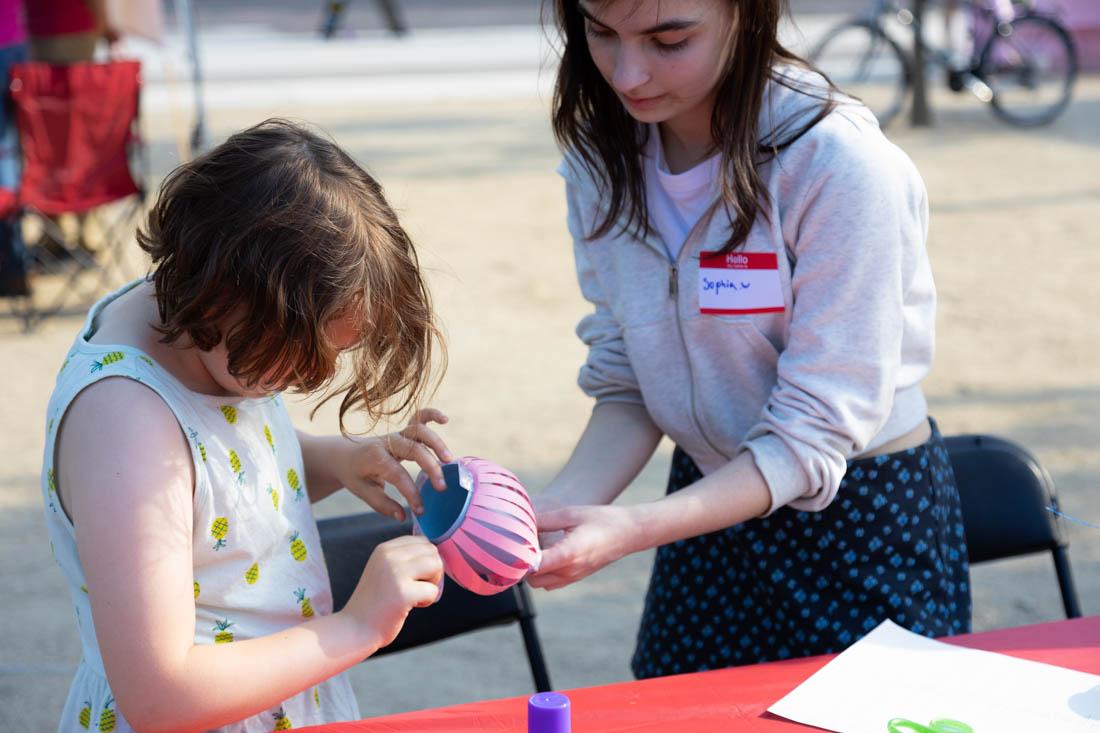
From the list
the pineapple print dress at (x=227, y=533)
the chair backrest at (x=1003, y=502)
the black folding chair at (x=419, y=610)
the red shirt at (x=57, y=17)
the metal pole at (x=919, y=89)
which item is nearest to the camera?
the pineapple print dress at (x=227, y=533)

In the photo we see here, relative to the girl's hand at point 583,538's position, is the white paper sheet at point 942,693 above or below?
below

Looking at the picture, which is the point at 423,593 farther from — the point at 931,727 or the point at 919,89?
the point at 919,89

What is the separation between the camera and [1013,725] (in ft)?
4.47

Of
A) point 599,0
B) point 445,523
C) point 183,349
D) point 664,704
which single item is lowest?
point 664,704

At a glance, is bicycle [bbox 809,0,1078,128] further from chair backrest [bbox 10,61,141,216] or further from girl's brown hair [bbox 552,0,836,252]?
girl's brown hair [bbox 552,0,836,252]

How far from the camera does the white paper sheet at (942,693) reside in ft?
4.51

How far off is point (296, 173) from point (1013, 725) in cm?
97

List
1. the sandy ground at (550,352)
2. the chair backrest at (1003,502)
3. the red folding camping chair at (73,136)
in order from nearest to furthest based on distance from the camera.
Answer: the chair backrest at (1003,502) → the sandy ground at (550,352) → the red folding camping chair at (73,136)

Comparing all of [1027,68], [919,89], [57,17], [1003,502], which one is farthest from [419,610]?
[1027,68]

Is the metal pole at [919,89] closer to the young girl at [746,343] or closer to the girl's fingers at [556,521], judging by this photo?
the young girl at [746,343]

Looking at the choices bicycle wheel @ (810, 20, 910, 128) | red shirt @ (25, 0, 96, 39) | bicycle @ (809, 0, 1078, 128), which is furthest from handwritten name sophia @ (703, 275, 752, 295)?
bicycle @ (809, 0, 1078, 128)

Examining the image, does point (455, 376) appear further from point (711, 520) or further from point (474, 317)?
point (711, 520)

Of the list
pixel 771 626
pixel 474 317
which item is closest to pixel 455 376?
pixel 474 317

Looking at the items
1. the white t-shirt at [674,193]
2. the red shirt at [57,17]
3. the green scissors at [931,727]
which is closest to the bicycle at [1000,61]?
the red shirt at [57,17]
